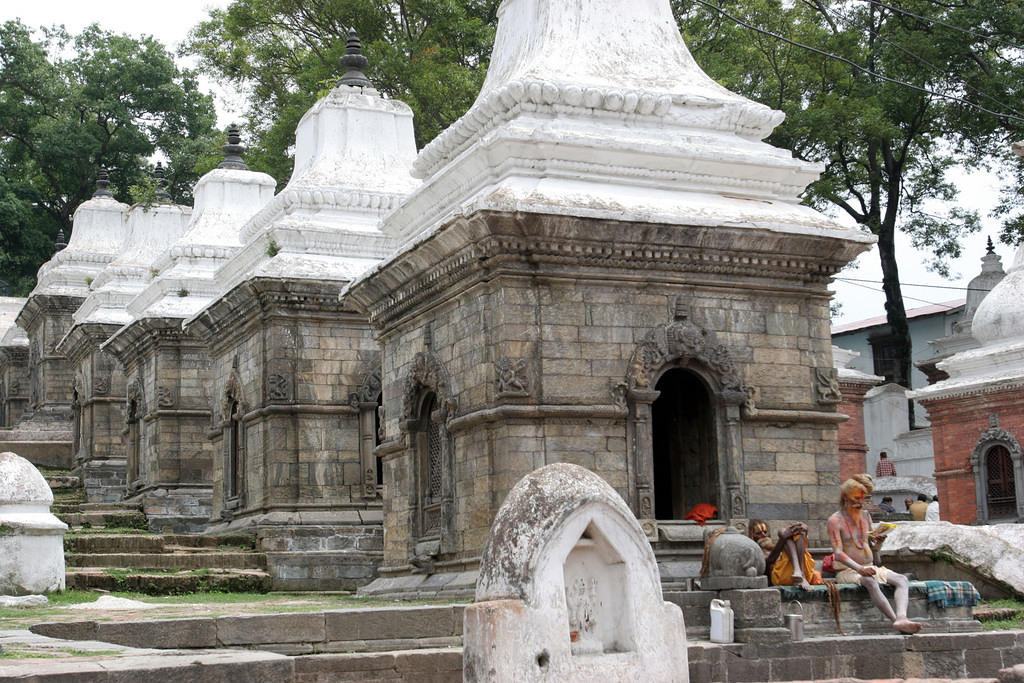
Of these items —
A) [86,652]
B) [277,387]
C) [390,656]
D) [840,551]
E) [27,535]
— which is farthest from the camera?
[277,387]

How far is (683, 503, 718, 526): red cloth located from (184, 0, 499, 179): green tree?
17.7 m

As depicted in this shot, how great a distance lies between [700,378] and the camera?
13.2 metres

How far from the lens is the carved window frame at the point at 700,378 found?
1268cm

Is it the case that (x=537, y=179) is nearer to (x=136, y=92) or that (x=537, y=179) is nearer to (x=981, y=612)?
(x=981, y=612)

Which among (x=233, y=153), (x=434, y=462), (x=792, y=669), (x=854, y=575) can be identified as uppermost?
(x=233, y=153)

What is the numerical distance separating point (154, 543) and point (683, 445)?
23.2ft

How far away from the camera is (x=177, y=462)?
22.8m

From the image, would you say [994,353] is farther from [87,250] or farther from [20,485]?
[87,250]

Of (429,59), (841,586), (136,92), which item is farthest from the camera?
(136,92)

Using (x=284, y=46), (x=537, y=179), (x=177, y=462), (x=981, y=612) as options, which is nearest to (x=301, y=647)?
(x=537, y=179)

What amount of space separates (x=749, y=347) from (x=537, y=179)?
251 cm

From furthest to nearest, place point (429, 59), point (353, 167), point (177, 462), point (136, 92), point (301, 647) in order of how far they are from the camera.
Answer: point (136, 92) < point (429, 59) < point (177, 462) < point (353, 167) < point (301, 647)

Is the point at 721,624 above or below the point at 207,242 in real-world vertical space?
below

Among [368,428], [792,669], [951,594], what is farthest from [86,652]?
[368,428]
